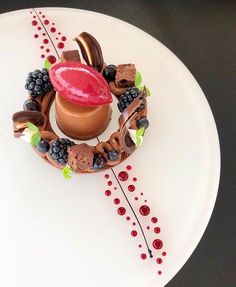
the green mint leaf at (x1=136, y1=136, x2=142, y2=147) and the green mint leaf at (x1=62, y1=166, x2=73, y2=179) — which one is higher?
the green mint leaf at (x1=136, y1=136, x2=142, y2=147)

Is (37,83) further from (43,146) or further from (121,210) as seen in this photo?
(121,210)

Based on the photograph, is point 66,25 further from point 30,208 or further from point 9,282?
point 9,282

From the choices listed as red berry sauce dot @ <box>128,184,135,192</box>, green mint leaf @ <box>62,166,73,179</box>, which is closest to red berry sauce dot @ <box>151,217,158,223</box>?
red berry sauce dot @ <box>128,184,135,192</box>

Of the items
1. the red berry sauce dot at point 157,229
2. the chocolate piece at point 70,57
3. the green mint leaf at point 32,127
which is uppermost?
the chocolate piece at point 70,57

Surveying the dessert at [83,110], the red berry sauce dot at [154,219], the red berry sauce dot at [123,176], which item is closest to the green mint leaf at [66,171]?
the dessert at [83,110]

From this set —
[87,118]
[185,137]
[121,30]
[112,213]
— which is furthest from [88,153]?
[121,30]

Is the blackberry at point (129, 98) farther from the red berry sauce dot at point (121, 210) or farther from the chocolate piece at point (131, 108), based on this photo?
the red berry sauce dot at point (121, 210)

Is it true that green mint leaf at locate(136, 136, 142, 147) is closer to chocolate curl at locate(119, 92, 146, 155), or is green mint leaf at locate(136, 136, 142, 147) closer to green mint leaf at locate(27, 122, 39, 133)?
chocolate curl at locate(119, 92, 146, 155)

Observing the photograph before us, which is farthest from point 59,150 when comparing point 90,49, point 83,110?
point 90,49
